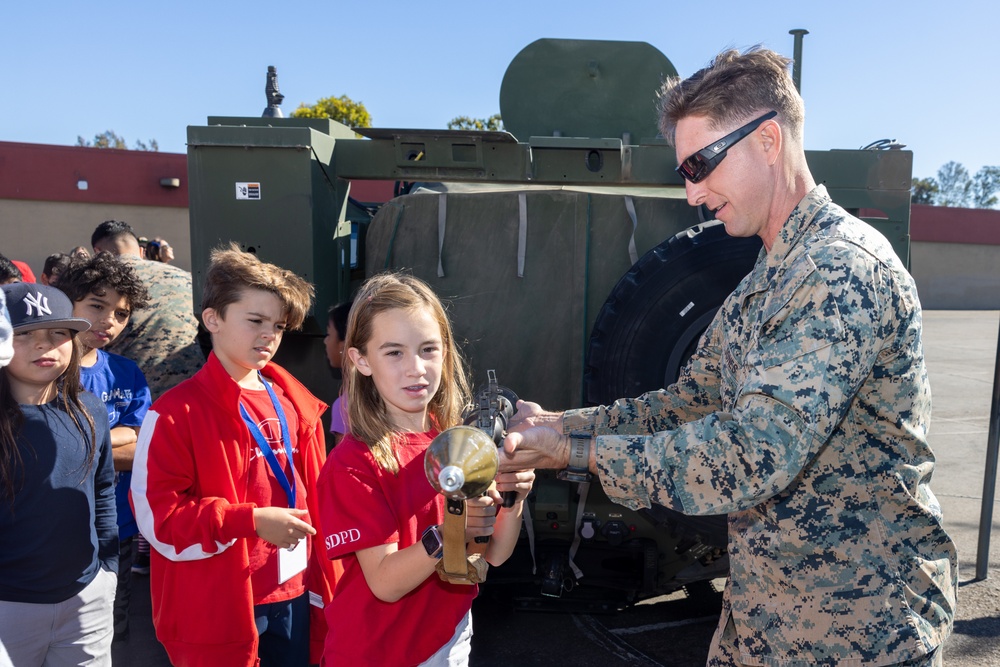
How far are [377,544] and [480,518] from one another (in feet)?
0.90

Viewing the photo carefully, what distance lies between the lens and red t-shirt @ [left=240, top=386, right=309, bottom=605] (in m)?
2.65

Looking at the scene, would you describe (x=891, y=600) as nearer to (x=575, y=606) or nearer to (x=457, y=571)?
(x=457, y=571)

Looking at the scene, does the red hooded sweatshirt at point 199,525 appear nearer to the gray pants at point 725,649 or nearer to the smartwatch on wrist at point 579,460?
the smartwatch on wrist at point 579,460

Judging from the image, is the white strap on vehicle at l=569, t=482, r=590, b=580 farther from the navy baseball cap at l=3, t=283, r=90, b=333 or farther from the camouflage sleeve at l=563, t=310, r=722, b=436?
the navy baseball cap at l=3, t=283, r=90, b=333

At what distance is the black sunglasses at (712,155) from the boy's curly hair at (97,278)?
252 cm

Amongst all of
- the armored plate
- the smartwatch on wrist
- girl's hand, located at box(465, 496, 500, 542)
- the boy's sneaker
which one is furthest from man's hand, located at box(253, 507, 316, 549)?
the armored plate

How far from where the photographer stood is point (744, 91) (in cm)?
189

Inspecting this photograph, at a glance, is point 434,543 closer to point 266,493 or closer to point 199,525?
point 199,525

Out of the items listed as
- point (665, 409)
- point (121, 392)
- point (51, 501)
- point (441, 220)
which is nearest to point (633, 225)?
point (441, 220)

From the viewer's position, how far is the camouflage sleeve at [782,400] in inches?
65.2

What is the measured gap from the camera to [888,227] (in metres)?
4.10

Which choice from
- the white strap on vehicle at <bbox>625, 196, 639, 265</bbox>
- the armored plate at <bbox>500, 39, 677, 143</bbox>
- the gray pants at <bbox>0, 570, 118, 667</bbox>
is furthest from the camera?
the armored plate at <bbox>500, 39, 677, 143</bbox>

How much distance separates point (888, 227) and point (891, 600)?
9.03 ft

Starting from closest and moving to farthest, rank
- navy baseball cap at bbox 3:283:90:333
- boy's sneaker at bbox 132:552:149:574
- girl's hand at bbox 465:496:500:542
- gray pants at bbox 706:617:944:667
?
girl's hand at bbox 465:496:500:542 < gray pants at bbox 706:617:944:667 < navy baseball cap at bbox 3:283:90:333 < boy's sneaker at bbox 132:552:149:574
